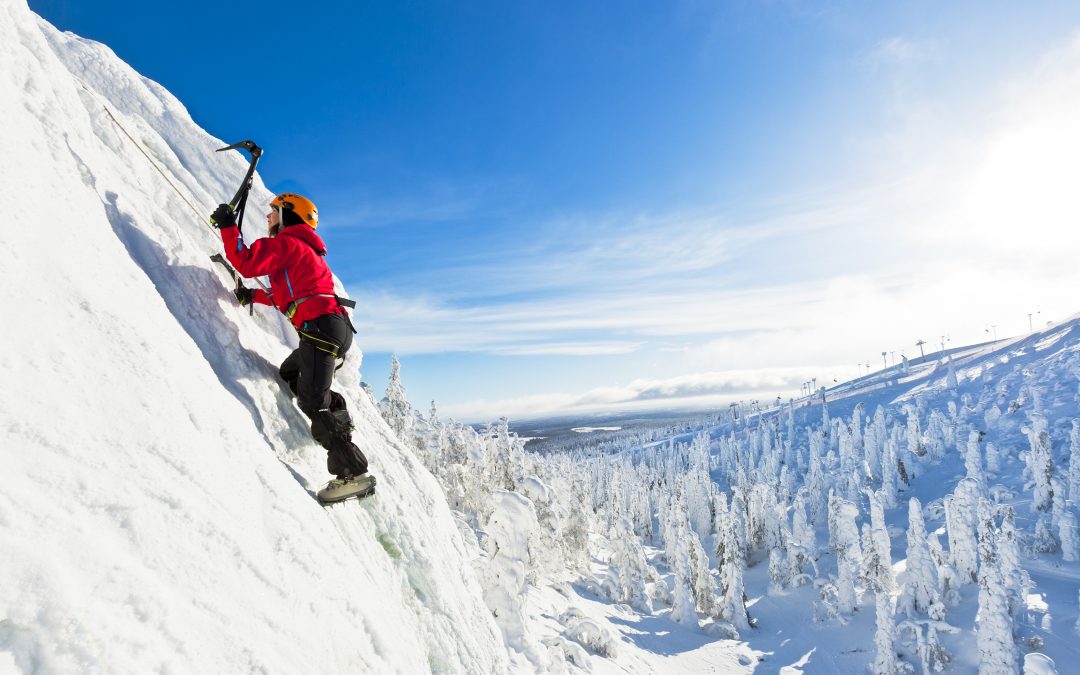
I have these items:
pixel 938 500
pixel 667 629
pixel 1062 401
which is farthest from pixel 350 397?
pixel 1062 401

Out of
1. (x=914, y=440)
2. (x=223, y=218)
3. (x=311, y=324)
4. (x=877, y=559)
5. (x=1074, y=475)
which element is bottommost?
(x=877, y=559)

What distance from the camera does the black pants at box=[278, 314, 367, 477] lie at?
17.0 feet

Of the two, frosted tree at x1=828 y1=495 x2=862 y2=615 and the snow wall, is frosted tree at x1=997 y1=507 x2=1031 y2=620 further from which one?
the snow wall

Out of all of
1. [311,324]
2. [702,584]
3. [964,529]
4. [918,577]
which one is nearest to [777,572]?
[702,584]

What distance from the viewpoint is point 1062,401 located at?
100688mm

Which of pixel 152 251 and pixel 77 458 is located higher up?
pixel 152 251

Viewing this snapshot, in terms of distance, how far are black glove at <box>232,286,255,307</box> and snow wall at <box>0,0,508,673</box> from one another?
0.48 ft

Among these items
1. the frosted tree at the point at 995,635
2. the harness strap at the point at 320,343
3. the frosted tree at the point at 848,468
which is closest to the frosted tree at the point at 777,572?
the frosted tree at the point at 995,635

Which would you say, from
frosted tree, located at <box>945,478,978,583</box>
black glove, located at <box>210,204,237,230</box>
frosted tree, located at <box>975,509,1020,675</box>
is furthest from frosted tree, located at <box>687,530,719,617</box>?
black glove, located at <box>210,204,237,230</box>

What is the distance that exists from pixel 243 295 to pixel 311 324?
116 cm

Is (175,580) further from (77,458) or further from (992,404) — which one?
(992,404)

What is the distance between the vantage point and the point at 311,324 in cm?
524

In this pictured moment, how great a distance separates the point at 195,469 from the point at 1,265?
1.40 m

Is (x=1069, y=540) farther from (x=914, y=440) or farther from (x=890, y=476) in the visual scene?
(x=914, y=440)
